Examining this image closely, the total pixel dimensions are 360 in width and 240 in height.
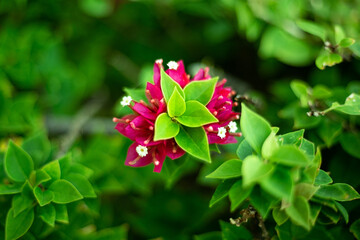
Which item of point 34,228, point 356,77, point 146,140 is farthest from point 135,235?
point 356,77

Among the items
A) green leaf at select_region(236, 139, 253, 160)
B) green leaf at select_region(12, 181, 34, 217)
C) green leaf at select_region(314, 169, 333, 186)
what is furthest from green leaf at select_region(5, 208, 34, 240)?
green leaf at select_region(314, 169, 333, 186)

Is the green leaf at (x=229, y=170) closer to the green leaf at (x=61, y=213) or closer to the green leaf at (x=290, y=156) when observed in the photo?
the green leaf at (x=290, y=156)

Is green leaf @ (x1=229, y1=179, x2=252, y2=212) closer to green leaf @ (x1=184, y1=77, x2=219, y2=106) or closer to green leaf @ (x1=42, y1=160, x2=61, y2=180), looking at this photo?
green leaf @ (x1=184, y1=77, x2=219, y2=106)

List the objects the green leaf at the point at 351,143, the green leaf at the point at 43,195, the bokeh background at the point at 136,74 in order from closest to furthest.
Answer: the green leaf at the point at 43,195 → the green leaf at the point at 351,143 → the bokeh background at the point at 136,74

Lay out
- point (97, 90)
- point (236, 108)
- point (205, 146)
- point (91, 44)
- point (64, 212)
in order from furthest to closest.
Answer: point (97, 90) < point (91, 44) < point (236, 108) < point (64, 212) < point (205, 146)

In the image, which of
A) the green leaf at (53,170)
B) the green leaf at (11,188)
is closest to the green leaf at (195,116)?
the green leaf at (53,170)

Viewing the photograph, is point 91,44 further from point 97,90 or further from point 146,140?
point 146,140

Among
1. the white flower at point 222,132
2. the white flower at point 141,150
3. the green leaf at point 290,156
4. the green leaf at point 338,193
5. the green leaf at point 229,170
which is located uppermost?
the green leaf at point 290,156
